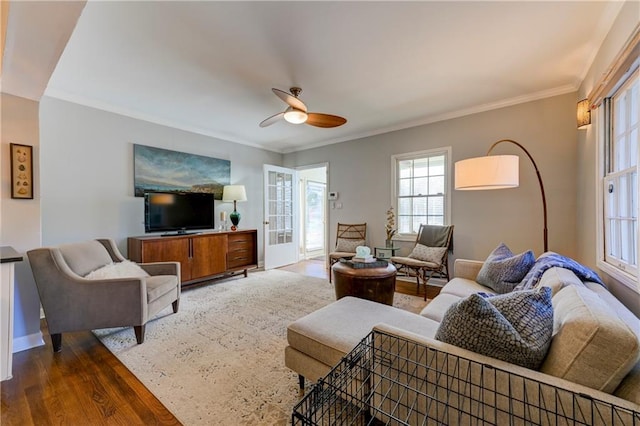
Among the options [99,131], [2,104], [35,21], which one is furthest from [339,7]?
[99,131]

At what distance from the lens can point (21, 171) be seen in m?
2.21

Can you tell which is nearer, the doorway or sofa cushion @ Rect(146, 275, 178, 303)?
sofa cushion @ Rect(146, 275, 178, 303)

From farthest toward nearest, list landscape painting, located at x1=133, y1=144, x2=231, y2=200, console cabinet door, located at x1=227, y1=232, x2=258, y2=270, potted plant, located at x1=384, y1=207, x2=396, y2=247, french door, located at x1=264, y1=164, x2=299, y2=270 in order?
french door, located at x1=264, y1=164, x2=299, y2=270 → console cabinet door, located at x1=227, y1=232, x2=258, y2=270 → potted plant, located at x1=384, y1=207, x2=396, y2=247 → landscape painting, located at x1=133, y1=144, x2=231, y2=200

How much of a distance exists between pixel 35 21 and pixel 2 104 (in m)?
1.21

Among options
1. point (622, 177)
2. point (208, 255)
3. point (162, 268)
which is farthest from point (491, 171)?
point (208, 255)

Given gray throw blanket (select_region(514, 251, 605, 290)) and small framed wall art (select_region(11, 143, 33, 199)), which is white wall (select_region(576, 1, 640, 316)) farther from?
small framed wall art (select_region(11, 143, 33, 199))

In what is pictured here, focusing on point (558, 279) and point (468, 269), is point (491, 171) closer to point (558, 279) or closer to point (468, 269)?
point (468, 269)

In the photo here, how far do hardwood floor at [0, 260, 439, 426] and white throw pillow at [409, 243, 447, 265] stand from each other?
3.24 metres

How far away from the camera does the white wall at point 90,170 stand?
311 cm

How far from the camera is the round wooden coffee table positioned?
8.48ft

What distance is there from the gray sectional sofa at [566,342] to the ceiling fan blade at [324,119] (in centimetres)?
214

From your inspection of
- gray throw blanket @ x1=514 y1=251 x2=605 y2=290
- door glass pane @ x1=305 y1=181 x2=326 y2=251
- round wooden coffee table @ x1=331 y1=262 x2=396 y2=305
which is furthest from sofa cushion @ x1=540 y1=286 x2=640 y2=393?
door glass pane @ x1=305 y1=181 x2=326 y2=251

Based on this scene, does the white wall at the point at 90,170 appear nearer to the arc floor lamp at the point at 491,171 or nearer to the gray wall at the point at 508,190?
the gray wall at the point at 508,190

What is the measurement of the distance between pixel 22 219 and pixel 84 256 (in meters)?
0.53
